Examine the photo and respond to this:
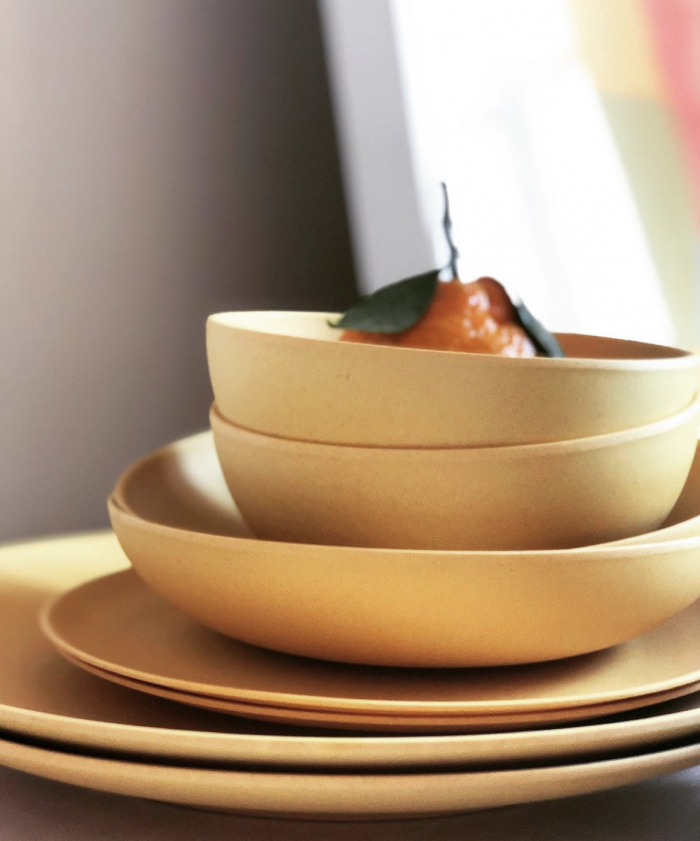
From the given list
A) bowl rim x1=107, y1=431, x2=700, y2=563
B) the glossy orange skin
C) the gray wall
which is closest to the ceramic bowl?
bowl rim x1=107, y1=431, x2=700, y2=563

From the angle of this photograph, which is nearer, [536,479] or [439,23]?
[536,479]

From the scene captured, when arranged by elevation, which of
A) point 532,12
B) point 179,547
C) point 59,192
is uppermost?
point 532,12

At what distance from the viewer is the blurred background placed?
107 cm

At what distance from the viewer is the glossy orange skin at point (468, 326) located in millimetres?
550

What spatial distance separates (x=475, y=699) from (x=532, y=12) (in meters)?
1.00

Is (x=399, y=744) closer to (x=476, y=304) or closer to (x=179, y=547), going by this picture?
(x=179, y=547)

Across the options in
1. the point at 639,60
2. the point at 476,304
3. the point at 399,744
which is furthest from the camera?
the point at 639,60

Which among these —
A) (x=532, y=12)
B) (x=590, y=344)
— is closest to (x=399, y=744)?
(x=590, y=344)

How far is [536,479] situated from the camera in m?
0.47

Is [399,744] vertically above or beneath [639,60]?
beneath

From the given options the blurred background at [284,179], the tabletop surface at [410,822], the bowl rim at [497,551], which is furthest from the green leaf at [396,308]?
the blurred background at [284,179]

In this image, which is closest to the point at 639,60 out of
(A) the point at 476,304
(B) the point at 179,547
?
(A) the point at 476,304

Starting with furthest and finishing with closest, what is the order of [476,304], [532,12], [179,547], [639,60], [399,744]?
[532,12] < [639,60] < [476,304] < [179,547] < [399,744]

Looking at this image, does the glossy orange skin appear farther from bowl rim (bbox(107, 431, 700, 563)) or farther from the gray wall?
the gray wall
